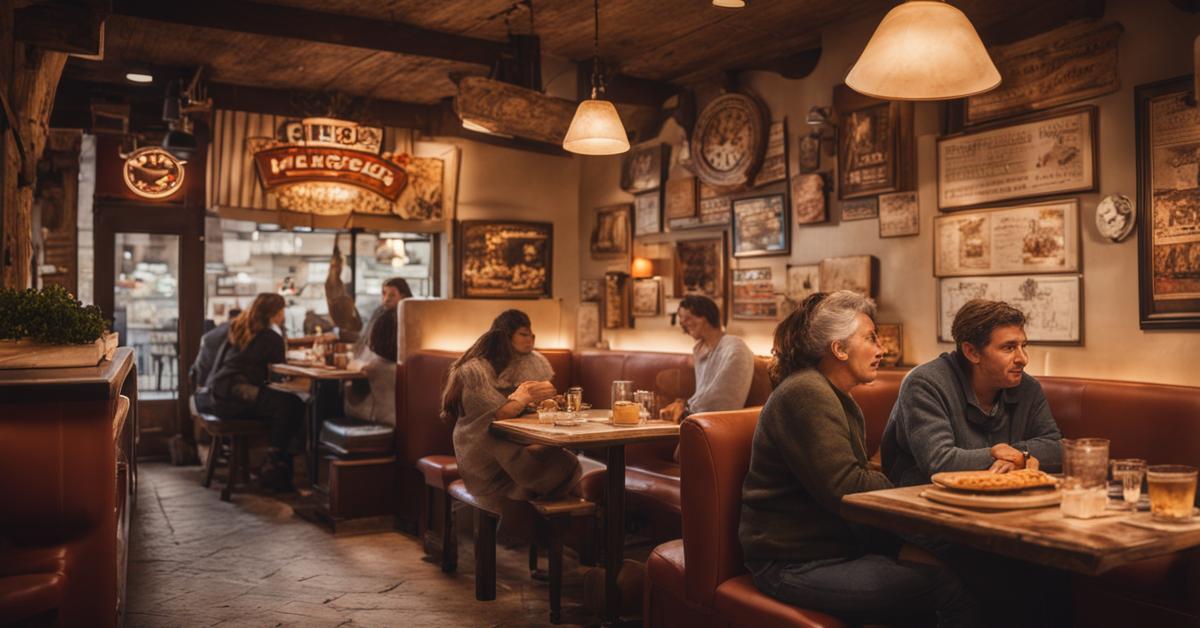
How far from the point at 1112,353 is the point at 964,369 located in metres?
1.79

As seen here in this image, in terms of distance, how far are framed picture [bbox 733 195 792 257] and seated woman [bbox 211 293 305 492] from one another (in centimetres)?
373

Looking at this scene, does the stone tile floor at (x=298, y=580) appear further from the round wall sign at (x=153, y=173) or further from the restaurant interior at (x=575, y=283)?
the round wall sign at (x=153, y=173)

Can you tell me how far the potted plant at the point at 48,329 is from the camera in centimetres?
326

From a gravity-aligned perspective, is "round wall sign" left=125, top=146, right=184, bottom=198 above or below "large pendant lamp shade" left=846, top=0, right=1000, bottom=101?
above

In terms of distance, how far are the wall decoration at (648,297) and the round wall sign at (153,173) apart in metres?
4.37

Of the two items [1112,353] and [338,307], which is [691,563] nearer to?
[1112,353]

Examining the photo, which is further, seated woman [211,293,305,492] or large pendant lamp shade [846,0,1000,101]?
seated woman [211,293,305,492]

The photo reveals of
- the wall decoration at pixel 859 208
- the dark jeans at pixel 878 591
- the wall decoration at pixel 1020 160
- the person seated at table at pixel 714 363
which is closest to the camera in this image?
the dark jeans at pixel 878 591

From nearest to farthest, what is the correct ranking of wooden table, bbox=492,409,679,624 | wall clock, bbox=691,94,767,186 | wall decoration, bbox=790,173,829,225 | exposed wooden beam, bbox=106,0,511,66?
wooden table, bbox=492,409,679,624 → exposed wooden beam, bbox=106,0,511,66 → wall decoration, bbox=790,173,829,225 → wall clock, bbox=691,94,767,186

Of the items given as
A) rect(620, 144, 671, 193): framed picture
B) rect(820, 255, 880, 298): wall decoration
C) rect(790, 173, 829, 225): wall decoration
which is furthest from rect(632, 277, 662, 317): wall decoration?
rect(820, 255, 880, 298): wall decoration

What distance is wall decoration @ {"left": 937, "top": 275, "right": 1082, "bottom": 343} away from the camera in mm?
4719

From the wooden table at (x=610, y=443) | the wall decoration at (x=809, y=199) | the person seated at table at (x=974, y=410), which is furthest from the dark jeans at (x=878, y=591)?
the wall decoration at (x=809, y=199)

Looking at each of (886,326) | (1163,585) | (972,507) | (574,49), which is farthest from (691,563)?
(574,49)

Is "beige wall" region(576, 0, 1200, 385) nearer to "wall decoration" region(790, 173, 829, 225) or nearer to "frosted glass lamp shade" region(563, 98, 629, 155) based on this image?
"wall decoration" region(790, 173, 829, 225)
